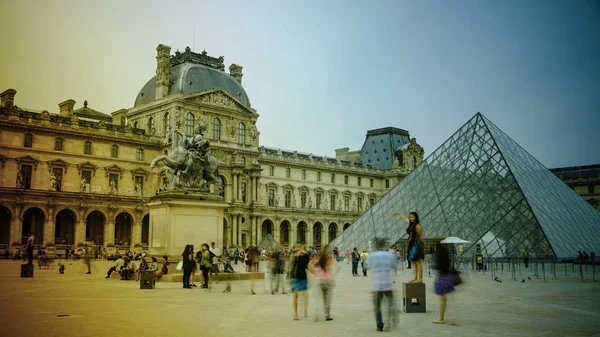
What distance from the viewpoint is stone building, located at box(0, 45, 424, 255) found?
149 ft

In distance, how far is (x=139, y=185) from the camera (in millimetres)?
51250

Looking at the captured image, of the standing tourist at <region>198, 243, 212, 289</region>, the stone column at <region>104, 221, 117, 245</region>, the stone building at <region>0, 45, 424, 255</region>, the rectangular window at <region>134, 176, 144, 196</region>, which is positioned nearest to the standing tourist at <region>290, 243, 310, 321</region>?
the standing tourist at <region>198, 243, 212, 289</region>

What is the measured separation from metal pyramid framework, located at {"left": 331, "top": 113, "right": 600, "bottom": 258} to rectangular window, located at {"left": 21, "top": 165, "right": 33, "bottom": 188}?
24.1 metres

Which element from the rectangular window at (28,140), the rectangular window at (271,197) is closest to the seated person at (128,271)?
the rectangular window at (28,140)

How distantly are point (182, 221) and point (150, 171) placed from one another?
35.6m

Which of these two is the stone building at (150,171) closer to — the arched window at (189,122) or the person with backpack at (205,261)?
the arched window at (189,122)

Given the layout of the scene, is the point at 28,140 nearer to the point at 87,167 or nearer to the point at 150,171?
the point at 87,167

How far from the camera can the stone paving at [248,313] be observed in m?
8.39

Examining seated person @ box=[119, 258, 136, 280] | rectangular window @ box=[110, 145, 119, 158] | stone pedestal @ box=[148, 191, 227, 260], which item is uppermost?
rectangular window @ box=[110, 145, 119, 158]

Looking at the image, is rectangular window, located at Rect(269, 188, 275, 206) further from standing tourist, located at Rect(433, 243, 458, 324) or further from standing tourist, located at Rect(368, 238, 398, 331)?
standing tourist, located at Rect(368, 238, 398, 331)

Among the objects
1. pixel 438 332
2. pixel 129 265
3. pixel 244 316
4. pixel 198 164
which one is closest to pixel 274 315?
pixel 244 316

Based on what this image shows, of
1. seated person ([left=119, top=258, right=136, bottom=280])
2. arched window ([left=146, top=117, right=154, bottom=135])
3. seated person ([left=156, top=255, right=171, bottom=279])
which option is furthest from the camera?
arched window ([left=146, top=117, right=154, bottom=135])

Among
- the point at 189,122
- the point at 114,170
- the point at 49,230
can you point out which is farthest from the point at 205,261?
the point at 189,122

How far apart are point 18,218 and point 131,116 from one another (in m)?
17.9
